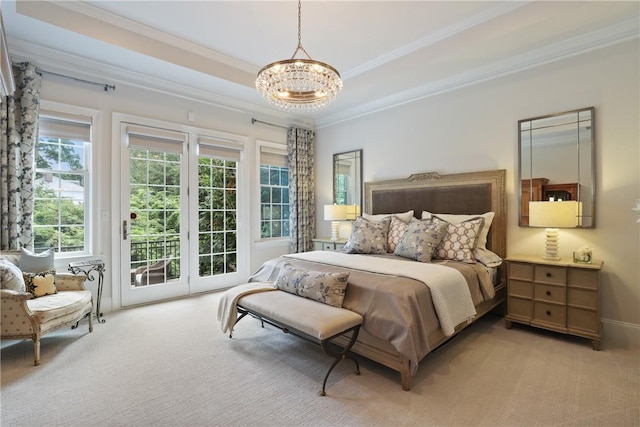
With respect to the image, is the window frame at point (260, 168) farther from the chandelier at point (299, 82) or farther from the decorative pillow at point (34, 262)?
the decorative pillow at point (34, 262)

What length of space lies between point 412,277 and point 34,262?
3462 mm

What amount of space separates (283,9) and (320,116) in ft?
8.90

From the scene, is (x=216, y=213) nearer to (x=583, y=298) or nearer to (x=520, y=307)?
(x=520, y=307)

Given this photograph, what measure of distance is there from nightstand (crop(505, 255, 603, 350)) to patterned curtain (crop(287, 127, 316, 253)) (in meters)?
3.26

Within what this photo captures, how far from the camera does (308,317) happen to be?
2178 mm

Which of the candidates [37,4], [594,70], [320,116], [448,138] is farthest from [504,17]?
[37,4]

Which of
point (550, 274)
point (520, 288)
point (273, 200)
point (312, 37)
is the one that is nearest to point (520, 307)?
point (520, 288)

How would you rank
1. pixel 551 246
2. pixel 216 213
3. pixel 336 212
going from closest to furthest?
1. pixel 551 246
2. pixel 216 213
3. pixel 336 212

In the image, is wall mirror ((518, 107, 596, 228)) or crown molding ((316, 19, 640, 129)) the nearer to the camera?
crown molding ((316, 19, 640, 129))

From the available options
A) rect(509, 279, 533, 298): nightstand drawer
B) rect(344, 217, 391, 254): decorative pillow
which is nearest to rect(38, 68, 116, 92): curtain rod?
rect(344, 217, 391, 254): decorative pillow

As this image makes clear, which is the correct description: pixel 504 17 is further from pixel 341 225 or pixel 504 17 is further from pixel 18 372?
pixel 18 372

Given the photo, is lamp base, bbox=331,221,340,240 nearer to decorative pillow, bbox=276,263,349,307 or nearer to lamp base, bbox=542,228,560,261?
decorative pillow, bbox=276,263,349,307

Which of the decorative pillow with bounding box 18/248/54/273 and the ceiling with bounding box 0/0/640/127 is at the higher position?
the ceiling with bounding box 0/0/640/127

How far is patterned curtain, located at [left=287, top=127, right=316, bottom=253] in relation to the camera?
539cm
